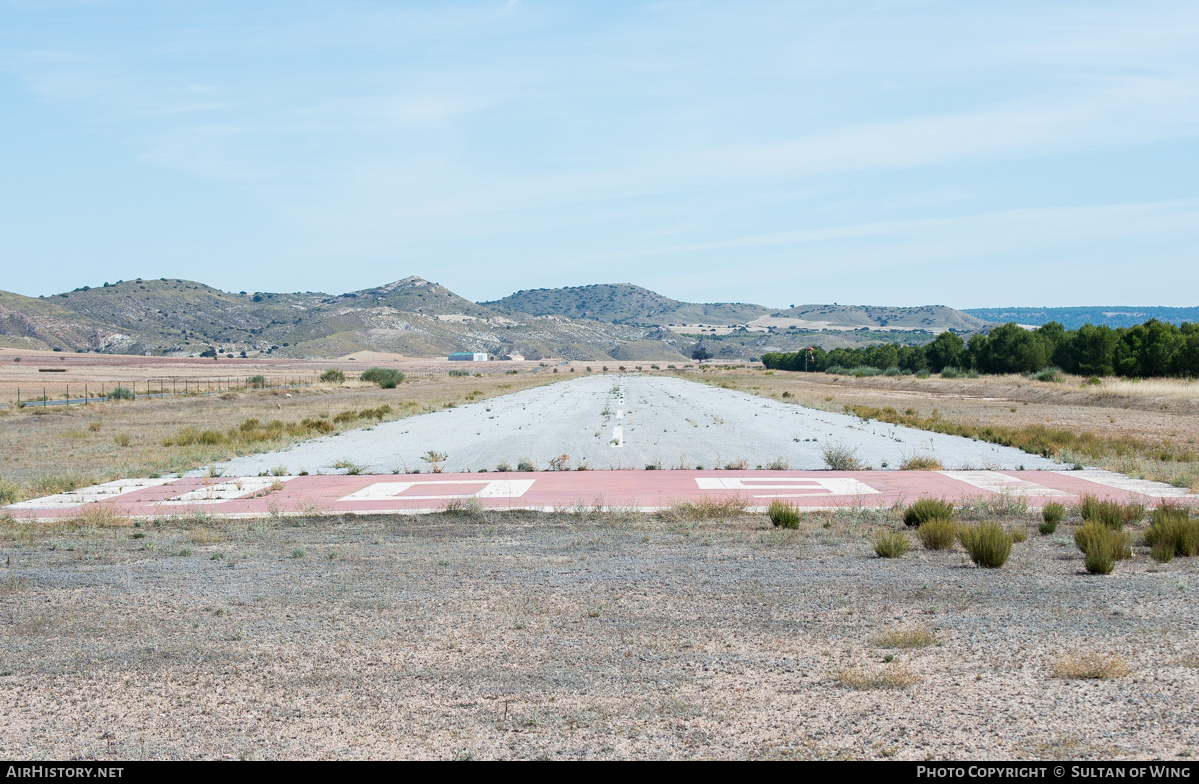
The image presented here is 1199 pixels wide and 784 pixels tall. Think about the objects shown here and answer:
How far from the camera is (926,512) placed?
43.9 feet

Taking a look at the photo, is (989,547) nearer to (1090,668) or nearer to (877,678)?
(1090,668)

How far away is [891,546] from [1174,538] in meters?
3.38

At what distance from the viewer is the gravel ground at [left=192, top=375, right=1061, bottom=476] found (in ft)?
75.5

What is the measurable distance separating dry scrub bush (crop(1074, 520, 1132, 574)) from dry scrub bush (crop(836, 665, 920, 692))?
178 inches

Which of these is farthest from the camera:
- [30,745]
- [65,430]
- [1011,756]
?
[65,430]

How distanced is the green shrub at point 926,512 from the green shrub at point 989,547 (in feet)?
8.12

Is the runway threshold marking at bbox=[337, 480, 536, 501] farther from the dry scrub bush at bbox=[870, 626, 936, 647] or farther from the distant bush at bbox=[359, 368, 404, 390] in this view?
the distant bush at bbox=[359, 368, 404, 390]

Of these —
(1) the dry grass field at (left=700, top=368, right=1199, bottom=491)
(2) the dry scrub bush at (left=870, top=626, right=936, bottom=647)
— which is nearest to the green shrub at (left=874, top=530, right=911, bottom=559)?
(2) the dry scrub bush at (left=870, top=626, right=936, bottom=647)

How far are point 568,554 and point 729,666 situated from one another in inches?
194

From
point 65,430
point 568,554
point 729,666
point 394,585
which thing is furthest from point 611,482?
point 65,430

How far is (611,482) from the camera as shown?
19234mm

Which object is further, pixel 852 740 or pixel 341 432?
pixel 341 432

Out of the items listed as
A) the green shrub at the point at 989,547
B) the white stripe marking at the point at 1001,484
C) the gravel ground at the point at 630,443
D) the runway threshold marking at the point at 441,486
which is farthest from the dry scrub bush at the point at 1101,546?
the gravel ground at the point at 630,443

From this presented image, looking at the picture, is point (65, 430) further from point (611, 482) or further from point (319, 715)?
point (319, 715)
